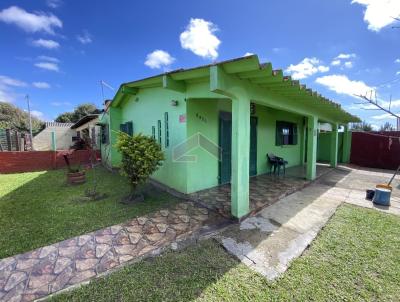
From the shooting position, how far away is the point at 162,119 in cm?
628

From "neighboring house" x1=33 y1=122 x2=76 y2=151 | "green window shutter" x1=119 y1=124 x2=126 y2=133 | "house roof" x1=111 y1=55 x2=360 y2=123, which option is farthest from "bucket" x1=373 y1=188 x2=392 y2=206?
"neighboring house" x1=33 y1=122 x2=76 y2=151

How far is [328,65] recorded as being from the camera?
713 cm

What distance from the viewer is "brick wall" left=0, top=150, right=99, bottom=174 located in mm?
9070

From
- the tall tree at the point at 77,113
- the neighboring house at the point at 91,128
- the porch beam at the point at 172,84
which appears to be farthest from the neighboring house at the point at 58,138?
the porch beam at the point at 172,84

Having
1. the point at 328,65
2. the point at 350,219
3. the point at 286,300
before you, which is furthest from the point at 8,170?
the point at 328,65

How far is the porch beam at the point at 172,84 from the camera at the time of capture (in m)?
4.56

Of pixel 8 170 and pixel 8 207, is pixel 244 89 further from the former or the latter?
pixel 8 170

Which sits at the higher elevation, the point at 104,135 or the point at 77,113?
the point at 77,113

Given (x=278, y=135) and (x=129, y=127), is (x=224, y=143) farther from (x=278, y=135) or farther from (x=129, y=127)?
(x=129, y=127)

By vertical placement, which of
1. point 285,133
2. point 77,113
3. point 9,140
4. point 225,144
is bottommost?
point 225,144

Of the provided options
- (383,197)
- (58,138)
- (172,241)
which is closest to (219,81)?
(172,241)

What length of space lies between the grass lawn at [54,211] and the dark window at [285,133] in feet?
20.7

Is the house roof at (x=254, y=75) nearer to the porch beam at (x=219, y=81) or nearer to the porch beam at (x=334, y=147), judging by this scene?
the porch beam at (x=219, y=81)

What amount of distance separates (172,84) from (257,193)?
3.81 m
